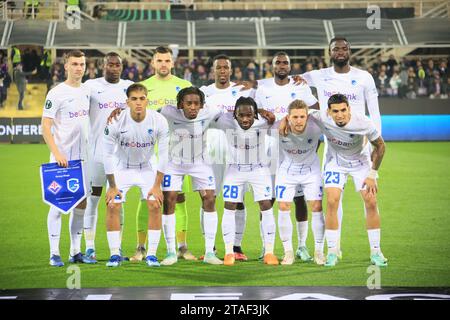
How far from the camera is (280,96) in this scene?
1014 cm

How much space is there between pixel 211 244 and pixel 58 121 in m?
2.13

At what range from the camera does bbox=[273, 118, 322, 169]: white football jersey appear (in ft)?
31.5

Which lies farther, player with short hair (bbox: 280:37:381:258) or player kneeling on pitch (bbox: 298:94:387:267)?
player with short hair (bbox: 280:37:381:258)

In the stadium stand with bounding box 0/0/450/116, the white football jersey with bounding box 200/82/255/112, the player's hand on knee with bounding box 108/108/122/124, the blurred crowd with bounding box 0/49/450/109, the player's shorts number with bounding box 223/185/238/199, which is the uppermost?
the stadium stand with bounding box 0/0/450/116

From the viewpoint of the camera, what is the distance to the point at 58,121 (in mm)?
9703

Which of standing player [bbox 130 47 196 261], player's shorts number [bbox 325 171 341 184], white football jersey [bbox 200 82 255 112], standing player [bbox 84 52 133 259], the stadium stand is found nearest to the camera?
player's shorts number [bbox 325 171 341 184]

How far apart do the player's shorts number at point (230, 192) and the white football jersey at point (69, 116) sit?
5.38 ft

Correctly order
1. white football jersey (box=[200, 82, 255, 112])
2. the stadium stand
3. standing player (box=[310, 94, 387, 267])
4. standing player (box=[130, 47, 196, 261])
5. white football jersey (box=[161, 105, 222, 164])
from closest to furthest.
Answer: standing player (box=[310, 94, 387, 267]) → white football jersey (box=[161, 105, 222, 164]) → standing player (box=[130, 47, 196, 261]) → white football jersey (box=[200, 82, 255, 112]) → the stadium stand

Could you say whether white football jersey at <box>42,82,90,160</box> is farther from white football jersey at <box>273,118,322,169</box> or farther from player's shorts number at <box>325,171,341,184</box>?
player's shorts number at <box>325,171,341,184</box>

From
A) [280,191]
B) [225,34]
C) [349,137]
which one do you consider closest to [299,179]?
[280,191]

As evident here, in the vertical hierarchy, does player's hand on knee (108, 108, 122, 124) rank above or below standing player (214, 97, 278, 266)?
above

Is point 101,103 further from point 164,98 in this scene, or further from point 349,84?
point 349,84

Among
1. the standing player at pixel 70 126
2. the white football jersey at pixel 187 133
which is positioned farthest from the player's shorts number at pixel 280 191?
the standing player at pixel 70 126

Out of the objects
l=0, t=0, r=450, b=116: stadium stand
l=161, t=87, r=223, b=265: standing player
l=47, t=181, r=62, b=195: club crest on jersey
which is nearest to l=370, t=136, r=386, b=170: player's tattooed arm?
l=161, t=87, r=223, b=265: standing player
